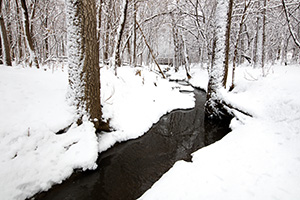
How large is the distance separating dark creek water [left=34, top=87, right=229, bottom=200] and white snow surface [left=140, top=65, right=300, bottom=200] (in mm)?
675

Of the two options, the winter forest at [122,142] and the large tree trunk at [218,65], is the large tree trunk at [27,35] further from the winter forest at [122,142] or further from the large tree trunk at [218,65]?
the large tree trunk at [218,65]

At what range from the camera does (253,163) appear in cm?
240

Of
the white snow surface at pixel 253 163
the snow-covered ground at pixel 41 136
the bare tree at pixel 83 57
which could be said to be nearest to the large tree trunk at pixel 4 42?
the snow-covered ground at pixel 41 136

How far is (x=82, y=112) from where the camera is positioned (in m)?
3.31

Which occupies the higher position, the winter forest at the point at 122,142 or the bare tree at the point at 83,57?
the bare tree at the point at 83,57

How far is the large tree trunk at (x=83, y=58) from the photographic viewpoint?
2889 mm

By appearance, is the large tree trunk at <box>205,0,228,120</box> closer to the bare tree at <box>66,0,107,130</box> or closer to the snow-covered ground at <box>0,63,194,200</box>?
the snow-covered ground at <box>0,63,194,200</box>

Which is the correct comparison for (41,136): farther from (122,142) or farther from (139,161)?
(139,161)

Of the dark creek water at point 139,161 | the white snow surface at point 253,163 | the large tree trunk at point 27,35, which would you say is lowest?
the dark creek water at point 139,161

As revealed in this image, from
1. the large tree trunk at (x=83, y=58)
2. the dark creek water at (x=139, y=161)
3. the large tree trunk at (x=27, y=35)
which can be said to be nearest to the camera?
the dark creek water at (x=139, y=161)

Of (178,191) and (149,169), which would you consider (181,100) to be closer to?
(149,169)

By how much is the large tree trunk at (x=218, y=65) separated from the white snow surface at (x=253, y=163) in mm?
1303

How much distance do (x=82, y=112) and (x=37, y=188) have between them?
158 centimetres

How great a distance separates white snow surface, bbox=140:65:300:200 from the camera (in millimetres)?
1917
